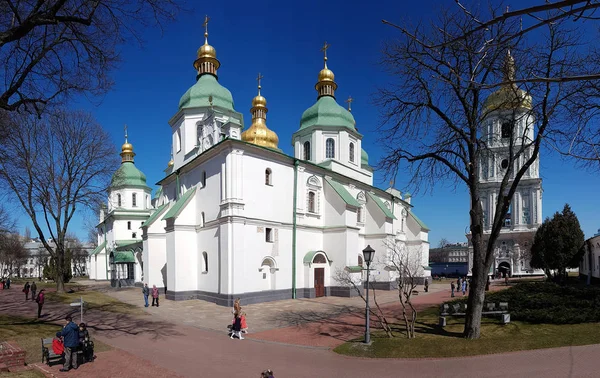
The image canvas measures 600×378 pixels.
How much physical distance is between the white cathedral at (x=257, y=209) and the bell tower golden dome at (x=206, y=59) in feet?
0.27

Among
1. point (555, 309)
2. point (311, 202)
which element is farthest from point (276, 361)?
point (311, 202)

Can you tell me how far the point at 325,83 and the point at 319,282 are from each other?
18.3 metres

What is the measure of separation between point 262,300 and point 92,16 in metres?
17.7

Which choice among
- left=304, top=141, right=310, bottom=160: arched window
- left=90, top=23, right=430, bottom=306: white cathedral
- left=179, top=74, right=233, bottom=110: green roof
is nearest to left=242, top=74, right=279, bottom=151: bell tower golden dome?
left=90, top=23, right=430, bottom=306: white cathedral

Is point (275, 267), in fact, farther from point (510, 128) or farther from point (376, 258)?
point (510, 128)

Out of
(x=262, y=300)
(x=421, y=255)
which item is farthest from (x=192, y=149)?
(x=421, y=255)

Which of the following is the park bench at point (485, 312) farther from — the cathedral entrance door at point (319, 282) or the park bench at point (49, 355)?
the park bench at point (49, 355)

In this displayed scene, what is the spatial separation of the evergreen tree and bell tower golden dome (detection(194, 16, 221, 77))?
35.9 m

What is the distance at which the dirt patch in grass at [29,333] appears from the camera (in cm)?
1128

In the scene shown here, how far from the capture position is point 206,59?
97.9 feet

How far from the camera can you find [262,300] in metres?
22.2

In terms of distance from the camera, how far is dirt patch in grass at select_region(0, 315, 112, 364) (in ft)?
37.0

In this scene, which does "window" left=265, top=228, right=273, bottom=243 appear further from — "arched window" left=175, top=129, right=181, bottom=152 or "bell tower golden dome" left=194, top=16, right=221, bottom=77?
"bell tower golden dome" left=194, top=16, right=221, bottom=77

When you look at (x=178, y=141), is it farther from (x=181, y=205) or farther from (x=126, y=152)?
(x=126, y=152)
